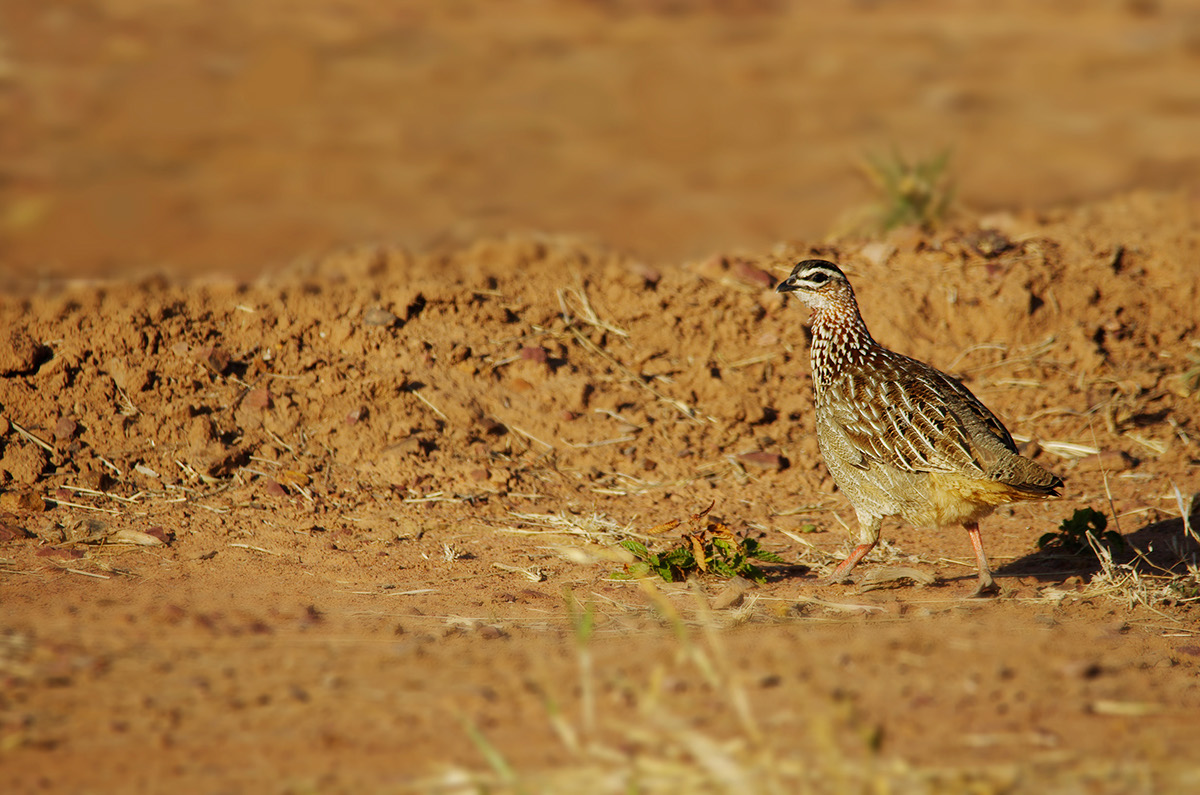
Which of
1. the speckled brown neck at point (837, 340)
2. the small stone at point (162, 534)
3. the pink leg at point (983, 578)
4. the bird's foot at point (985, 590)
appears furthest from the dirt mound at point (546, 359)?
the bird's foot at point (985, 590)

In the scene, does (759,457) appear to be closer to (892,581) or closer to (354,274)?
(892,581)

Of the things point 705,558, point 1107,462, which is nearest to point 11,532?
point 705,558

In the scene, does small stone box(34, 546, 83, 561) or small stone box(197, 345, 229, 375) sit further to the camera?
small stone box(197, 345, 229, 375)

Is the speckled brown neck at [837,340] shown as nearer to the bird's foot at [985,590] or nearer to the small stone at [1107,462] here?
the bird's foot at [985,590]

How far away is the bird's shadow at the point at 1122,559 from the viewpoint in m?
6.32

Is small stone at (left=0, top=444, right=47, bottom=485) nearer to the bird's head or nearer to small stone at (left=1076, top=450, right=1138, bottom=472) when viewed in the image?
the bird's head

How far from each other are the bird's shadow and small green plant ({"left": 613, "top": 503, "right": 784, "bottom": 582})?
1.61 meters

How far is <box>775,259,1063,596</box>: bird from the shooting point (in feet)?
18.5

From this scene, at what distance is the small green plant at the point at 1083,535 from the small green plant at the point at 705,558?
70.1 inches

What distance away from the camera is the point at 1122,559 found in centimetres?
655

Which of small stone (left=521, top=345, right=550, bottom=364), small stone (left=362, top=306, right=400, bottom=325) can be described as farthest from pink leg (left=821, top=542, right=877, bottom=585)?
small stone (left=362, top=306, right=400, bottom=325)

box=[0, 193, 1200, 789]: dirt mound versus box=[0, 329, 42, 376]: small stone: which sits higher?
box=[0, 329, 42, 376]: small stone

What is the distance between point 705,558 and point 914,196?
5.61m

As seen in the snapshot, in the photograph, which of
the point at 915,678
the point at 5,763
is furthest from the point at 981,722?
the point at 5,763
